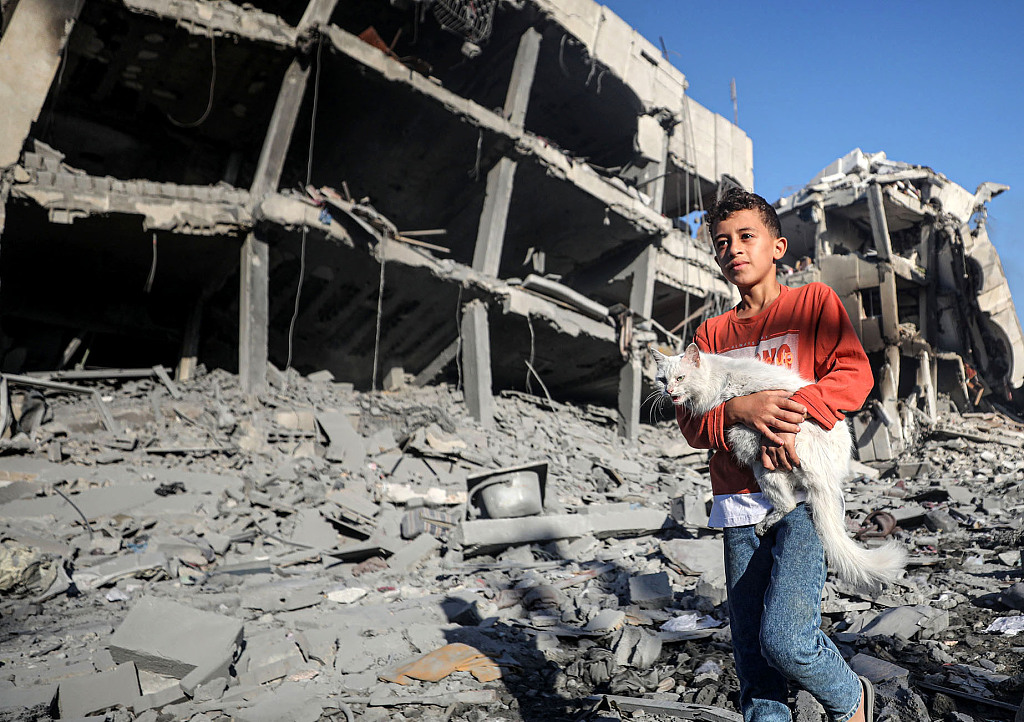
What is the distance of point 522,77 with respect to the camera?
444 inches

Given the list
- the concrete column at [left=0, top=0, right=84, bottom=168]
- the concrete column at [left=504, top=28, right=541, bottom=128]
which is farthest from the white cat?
the concrete column at [left=504, top=28, right=541, bottom=128]

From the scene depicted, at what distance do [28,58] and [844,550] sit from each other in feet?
35.8

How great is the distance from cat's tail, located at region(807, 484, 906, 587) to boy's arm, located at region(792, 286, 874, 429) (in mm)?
231

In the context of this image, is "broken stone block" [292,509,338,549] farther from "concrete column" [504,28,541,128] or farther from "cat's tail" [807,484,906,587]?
"concrete column" [504,28,541,128]

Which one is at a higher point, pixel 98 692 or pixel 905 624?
pixel 905 624

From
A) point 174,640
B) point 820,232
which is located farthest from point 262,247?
point 820,232

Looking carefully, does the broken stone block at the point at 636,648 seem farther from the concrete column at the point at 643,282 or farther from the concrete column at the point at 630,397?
the concrete column at the point at 643,282

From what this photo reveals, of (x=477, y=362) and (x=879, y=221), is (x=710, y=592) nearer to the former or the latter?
(x=477, y=362)

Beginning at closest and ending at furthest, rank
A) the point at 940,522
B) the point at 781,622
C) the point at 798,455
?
the point at 781,622, the point at 798,455, the point at 940,522

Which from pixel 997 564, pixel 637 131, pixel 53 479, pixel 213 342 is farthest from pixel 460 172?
pixel 997 564

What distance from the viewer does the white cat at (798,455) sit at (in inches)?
67.3

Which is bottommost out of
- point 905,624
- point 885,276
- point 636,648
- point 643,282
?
point 636,648

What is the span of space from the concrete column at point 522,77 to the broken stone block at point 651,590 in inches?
360

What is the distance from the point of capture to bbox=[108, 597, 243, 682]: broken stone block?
3.03 meters
